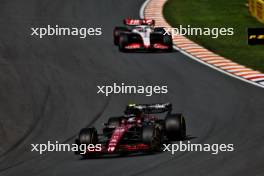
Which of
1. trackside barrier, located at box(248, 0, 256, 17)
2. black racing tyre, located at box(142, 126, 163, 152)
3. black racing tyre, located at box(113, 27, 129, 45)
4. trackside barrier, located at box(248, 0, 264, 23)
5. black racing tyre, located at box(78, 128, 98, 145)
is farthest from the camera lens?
trackside barrier, located at box(248, 0, 256, 17)

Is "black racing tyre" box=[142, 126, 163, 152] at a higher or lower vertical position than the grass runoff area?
lower

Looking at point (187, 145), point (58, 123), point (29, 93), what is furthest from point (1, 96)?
point (187, 145)

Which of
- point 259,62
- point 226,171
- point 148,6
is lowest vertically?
point 226,171

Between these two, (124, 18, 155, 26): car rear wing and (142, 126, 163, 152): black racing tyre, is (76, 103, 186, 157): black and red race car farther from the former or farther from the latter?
(124, 18, 155, 26): car rear wing

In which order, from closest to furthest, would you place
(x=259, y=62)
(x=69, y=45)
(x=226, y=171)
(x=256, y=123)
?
(x=226, y=171) < (x=256, y=123) < (x=259, y=62) < (x=69, y=45)

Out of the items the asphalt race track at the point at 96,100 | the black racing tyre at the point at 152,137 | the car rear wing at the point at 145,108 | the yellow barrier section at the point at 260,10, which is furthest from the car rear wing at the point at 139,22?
the black racing tyre at the point at 152,137

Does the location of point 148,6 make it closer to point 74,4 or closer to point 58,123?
point 74,4

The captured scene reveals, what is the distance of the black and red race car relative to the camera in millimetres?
21375

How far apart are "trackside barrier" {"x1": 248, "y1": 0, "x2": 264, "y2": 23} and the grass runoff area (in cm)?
25

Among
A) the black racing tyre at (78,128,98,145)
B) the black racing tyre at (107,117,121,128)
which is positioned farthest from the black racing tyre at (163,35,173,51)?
the black racing tyre at (78,128,98,145)

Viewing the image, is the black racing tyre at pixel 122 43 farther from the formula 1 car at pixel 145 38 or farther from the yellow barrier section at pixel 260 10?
the yellow barrier section at pixel 260 10

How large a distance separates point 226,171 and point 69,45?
65.8 ft

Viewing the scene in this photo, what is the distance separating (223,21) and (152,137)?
23.0 metres

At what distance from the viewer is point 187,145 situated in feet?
72.8
